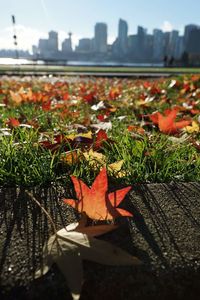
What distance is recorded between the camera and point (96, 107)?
3.49 meters

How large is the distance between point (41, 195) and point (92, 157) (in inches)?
15.6

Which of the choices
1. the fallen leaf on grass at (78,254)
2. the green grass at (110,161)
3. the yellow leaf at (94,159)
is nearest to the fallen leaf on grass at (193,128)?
the green grass at (110,161)

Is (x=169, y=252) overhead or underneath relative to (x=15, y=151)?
underneath

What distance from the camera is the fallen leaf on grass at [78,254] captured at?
0.86 meters

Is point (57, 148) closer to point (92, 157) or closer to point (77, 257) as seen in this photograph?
point (92, 157)

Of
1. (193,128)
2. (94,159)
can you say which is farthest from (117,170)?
(193,128)

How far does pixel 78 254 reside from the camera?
870 mm

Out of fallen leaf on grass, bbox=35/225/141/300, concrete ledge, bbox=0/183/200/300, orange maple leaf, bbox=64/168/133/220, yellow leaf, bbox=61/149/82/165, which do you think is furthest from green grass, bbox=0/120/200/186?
fallen leaf on grass, bbox=35/225/141/300

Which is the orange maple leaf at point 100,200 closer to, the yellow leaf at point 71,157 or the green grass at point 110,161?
the green grass at point 110,161

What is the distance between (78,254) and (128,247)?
20cm

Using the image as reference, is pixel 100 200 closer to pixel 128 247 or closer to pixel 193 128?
pixel 128 247

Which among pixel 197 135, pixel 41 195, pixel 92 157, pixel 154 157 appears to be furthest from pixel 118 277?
pixel 197 135

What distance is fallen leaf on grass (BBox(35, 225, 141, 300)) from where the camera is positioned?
2.81ft

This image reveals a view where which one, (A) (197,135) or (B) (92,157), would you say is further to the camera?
(A) (197,135)
